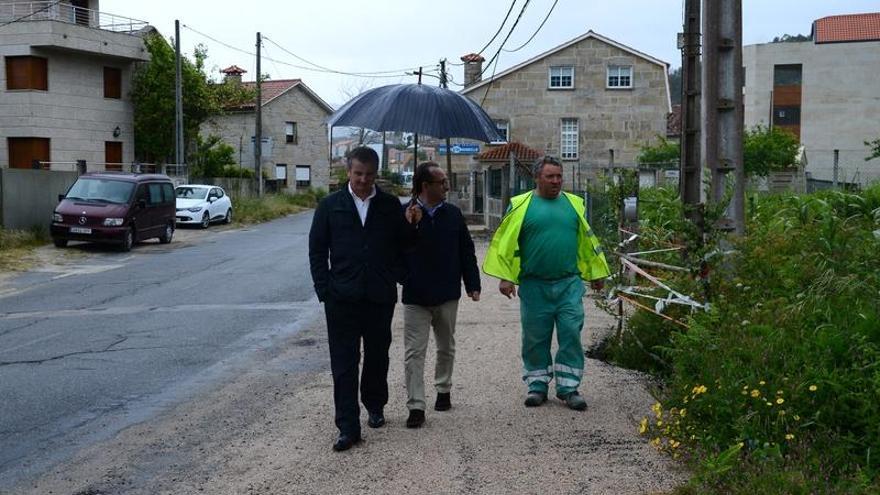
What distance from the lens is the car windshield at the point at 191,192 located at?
34281mm

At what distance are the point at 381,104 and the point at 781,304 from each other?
10.7ft

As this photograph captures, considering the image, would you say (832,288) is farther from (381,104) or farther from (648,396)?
(381,104)

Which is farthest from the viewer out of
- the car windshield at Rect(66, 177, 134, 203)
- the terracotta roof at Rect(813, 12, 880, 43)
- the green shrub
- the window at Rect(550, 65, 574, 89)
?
the terracotta roof at Rect(813, 12, 880, 43)

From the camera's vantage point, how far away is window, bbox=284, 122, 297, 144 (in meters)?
59.9

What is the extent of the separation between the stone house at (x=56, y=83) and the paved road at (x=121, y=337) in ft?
58.7

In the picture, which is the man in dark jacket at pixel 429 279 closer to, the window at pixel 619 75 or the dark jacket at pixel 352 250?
the dark jacket at pixel 352 250

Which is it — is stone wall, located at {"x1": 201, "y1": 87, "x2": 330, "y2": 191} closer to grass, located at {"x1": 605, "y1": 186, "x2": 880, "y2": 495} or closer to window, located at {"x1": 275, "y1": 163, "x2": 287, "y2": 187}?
window, located at {"x1": 275, "y1": 163, "x2": 287, "y2": 187}

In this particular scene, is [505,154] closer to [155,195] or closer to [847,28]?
[155,195]

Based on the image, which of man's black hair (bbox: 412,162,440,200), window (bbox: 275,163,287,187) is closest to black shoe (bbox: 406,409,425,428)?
man's black hair (bbox: 412,162,440,200)

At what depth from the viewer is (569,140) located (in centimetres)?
4578

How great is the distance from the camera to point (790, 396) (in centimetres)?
530

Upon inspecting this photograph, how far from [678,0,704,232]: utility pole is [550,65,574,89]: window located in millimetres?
34673

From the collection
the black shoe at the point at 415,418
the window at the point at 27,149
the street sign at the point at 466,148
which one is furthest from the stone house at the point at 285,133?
the black shoe at the point at 415,418

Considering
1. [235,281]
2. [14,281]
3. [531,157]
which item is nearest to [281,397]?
[235,281]
